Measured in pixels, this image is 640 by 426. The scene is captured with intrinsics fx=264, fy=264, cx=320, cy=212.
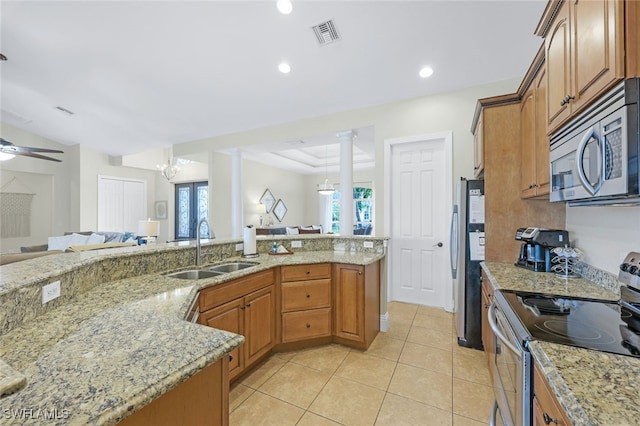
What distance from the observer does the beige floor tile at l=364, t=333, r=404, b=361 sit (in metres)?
2.48

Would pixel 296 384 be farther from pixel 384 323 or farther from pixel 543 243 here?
pixel 543 243

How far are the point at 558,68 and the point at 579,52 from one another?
0.24 meters

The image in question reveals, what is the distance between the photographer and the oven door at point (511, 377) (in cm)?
98

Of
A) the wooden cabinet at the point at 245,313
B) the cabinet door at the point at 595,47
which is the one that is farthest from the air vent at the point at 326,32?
the wooden cabinet at the point at 245,313

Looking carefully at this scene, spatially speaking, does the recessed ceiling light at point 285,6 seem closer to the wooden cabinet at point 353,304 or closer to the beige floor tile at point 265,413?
the wooden cabinet at point 353,304

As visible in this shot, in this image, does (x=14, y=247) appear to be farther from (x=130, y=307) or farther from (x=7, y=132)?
(x=130, y=307)

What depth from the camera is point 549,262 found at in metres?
2.00

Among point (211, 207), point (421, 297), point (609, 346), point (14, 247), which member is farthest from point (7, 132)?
point (609, 346)

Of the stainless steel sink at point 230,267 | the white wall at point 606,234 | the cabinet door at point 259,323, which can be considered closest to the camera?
the white wall at point 606,234

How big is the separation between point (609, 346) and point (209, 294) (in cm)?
196

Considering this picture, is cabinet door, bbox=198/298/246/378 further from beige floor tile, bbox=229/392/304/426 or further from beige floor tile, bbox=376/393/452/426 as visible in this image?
beige floor tile, bbox=376/393/452/426

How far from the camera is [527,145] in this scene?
2.15 m

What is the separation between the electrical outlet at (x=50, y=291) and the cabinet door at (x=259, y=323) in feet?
3.67

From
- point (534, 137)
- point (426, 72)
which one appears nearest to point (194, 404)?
point (534, 137)
